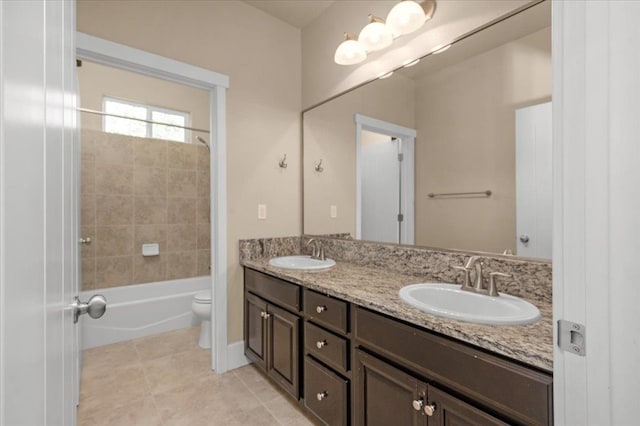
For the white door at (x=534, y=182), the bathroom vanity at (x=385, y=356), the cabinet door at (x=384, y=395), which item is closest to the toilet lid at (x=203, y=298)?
the bathroom vanity at (x=385, y=356)

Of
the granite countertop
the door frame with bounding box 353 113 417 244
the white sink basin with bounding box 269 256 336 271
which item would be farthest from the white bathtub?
the door frame with bounding box 353 113 417 244

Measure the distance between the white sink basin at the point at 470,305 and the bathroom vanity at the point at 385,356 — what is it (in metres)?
0.03

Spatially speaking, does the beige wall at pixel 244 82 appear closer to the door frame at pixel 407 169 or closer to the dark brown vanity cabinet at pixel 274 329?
the dark brown vanity cabinet at pixel 274 329

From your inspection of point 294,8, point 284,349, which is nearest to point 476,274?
point 284,349

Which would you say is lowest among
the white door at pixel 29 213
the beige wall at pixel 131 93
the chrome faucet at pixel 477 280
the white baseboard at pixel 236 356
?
the white baseboard at pixel 236 356

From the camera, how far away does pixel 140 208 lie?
3.23 meters

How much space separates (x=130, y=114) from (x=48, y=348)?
3.81 meters

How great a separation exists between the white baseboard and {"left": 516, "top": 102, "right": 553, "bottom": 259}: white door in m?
2.00

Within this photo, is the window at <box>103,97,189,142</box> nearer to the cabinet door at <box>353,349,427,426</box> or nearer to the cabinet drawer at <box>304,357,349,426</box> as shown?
the cabinet drawer at <box>304,357,349,426</box>

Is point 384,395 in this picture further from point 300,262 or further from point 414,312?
point 300,262

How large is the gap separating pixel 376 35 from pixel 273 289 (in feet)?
5.62

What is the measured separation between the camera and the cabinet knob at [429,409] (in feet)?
3.38

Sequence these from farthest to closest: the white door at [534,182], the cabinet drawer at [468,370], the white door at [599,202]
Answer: the white door at [534,182] → the cabinet drawer at [468,370] → the white door at [599,202]

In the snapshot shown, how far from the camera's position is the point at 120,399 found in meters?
1.88
